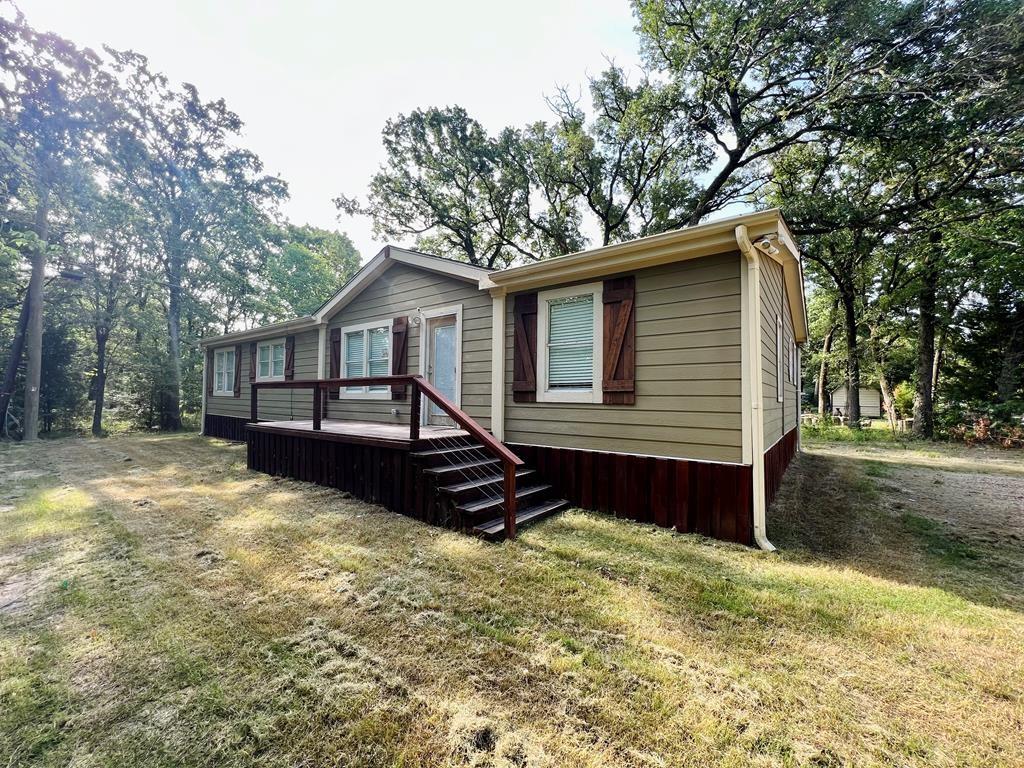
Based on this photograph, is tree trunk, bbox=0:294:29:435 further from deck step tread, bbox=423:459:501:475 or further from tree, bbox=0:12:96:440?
deck step tread, bbox=423:459:501:475

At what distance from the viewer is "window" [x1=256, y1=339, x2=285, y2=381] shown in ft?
32.5

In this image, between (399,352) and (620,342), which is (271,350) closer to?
(399,352)

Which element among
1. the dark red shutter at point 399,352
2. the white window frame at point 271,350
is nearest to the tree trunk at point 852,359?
the dark red shutter at point 399,352

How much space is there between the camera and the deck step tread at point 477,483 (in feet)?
13.5

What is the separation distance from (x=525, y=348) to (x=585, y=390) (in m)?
0.99

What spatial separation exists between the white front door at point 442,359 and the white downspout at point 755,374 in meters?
3.90

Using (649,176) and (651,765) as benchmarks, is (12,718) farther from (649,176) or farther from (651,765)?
(649,176)

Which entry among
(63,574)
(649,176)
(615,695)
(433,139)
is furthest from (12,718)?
(433,139)

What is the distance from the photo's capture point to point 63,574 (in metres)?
2.93

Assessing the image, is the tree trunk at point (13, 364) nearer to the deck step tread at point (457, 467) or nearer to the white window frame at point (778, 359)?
the deck step tread at point (457, 467)

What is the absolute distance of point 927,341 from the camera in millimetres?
13102

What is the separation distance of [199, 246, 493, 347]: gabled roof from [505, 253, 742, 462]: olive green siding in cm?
234

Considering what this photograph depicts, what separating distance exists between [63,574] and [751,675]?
14.8 feet

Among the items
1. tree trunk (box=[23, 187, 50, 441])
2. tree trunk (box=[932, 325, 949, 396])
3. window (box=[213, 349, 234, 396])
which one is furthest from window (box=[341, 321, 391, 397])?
tree trunk (box=[932, 325, 949, 396])
